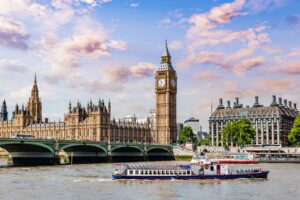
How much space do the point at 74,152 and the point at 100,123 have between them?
117ft

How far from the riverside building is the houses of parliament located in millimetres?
15290

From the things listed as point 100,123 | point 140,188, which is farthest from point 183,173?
point 100,123

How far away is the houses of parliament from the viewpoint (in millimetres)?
138750

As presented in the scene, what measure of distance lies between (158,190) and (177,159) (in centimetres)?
7893

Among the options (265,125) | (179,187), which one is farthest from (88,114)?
(179,187)

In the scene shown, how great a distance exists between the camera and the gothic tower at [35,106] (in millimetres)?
163375

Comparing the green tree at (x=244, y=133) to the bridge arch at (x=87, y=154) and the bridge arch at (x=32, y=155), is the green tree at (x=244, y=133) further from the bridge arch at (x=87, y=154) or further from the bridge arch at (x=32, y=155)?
the bridge arch at (x=32, y=155)

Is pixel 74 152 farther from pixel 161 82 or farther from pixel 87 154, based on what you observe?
pixel 161 82

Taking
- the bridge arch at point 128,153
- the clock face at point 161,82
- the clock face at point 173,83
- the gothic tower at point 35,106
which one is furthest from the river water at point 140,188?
the gothic tower at point 35,106

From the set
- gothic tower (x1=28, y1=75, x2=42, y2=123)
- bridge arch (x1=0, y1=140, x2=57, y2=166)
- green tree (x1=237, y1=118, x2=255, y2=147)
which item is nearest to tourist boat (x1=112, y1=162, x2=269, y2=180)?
bridge arch (x1=0, y1=140, x2=57, y2=166)

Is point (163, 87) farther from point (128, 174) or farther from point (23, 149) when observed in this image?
point (128, 174)

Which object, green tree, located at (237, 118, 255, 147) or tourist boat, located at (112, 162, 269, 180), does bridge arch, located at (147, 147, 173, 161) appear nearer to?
green tree, located at (237, 118, 255, 147)

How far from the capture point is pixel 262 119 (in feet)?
501

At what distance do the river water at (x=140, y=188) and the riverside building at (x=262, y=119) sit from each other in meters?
95.3
